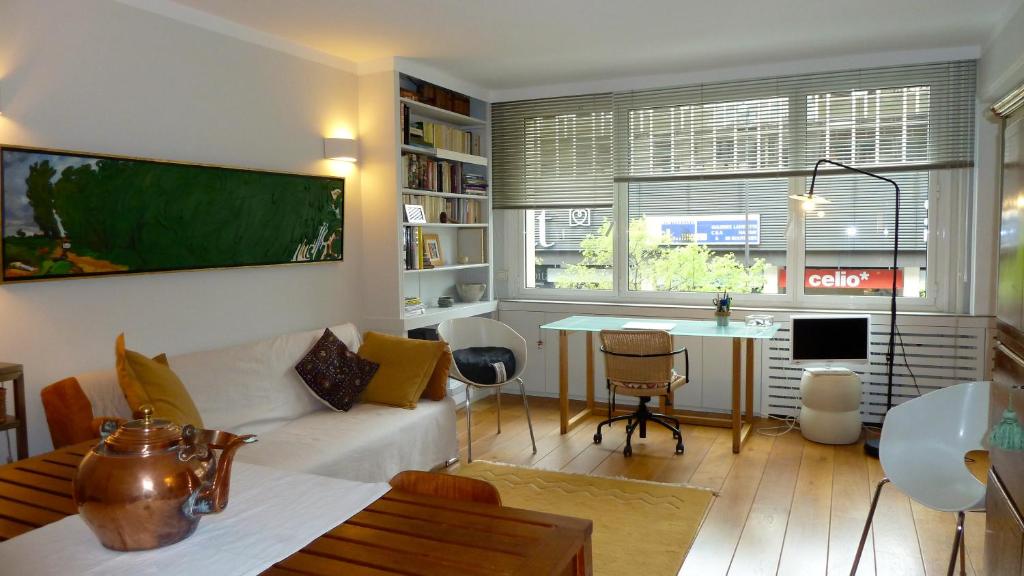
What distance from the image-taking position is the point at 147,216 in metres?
3.53

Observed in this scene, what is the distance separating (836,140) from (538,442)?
288cm

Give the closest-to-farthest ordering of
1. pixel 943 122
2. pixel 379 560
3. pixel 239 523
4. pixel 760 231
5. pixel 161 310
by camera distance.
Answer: pixel 379 560, pixel 239 523, pixel 161 310, pixel 943 122, pixel 760 231

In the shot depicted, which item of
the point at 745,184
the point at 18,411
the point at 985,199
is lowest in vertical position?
the point at 18,411

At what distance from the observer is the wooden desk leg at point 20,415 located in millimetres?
2902

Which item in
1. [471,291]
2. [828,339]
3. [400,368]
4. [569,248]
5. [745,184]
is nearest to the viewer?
[400,368]

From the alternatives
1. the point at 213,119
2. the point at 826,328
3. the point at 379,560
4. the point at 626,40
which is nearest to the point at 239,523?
the point at 379,560

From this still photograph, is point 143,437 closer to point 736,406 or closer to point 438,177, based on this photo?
point 736,406

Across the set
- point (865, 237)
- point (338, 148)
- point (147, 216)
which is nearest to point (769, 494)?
point (865, 237)

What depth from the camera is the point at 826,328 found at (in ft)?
15.6

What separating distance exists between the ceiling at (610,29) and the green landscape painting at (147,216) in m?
0.87

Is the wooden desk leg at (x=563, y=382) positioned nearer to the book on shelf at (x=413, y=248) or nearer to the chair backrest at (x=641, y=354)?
the chair backrest at (x=641, y=354)

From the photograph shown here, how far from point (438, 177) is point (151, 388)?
2.90 m

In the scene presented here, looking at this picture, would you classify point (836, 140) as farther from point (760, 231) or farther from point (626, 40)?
point (626, 40)

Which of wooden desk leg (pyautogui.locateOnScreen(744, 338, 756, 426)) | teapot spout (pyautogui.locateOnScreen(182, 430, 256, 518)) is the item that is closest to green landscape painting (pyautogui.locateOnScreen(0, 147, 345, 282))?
teapot spout (pyautogui.locateOnScreen(182, 430, 256, 518))
